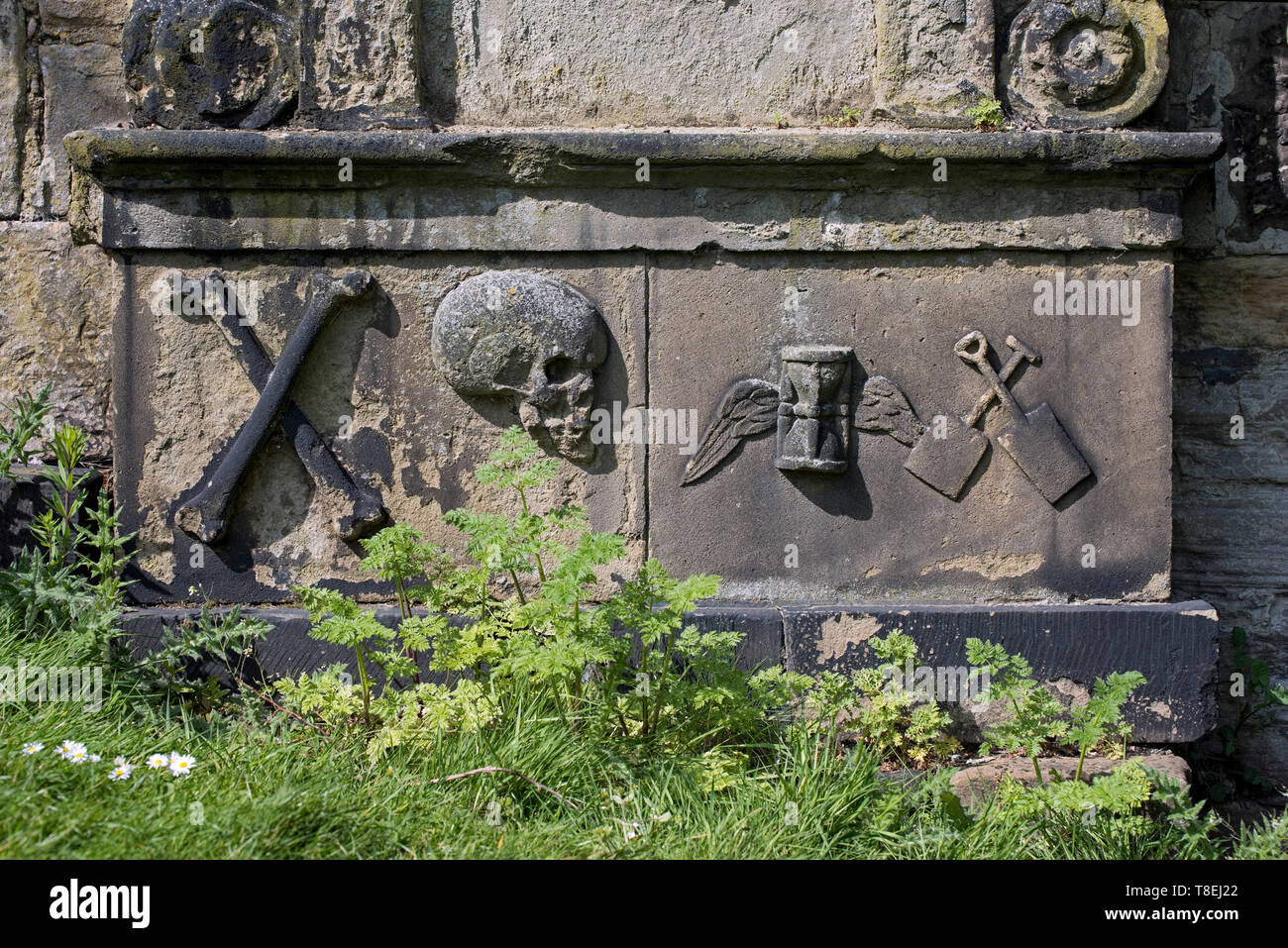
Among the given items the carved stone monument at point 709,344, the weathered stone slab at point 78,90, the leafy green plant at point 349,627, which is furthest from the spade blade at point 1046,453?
the weathered stone slab at point 78,90

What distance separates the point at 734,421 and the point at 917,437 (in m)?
0.56

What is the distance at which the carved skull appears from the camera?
2.92m

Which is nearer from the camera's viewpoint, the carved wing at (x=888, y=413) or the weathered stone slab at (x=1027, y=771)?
the weathered stone slab at (x=1027, y=771)

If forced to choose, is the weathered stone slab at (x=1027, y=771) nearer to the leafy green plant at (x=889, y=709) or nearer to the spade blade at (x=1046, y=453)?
the leafy green plant at (x=889, y=709)

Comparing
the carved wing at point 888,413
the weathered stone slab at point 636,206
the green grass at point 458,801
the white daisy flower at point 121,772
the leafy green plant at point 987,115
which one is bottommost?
the green grass at point 458,801

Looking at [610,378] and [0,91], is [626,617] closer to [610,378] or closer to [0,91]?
[610,378]

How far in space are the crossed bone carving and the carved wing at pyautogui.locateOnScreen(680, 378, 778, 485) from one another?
0.97m

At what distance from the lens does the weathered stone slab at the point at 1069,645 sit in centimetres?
289

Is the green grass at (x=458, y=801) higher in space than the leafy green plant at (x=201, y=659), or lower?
lower

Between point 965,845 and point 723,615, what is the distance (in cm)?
91

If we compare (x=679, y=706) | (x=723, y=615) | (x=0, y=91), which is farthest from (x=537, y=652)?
(x=0, y=91)

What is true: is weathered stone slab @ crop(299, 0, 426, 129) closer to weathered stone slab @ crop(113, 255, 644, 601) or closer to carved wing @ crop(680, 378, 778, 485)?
weathered stone slab @ crop(113, 255, 644, 601)

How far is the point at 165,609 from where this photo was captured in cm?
296

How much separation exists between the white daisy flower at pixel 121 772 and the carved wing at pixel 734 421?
162 cm
